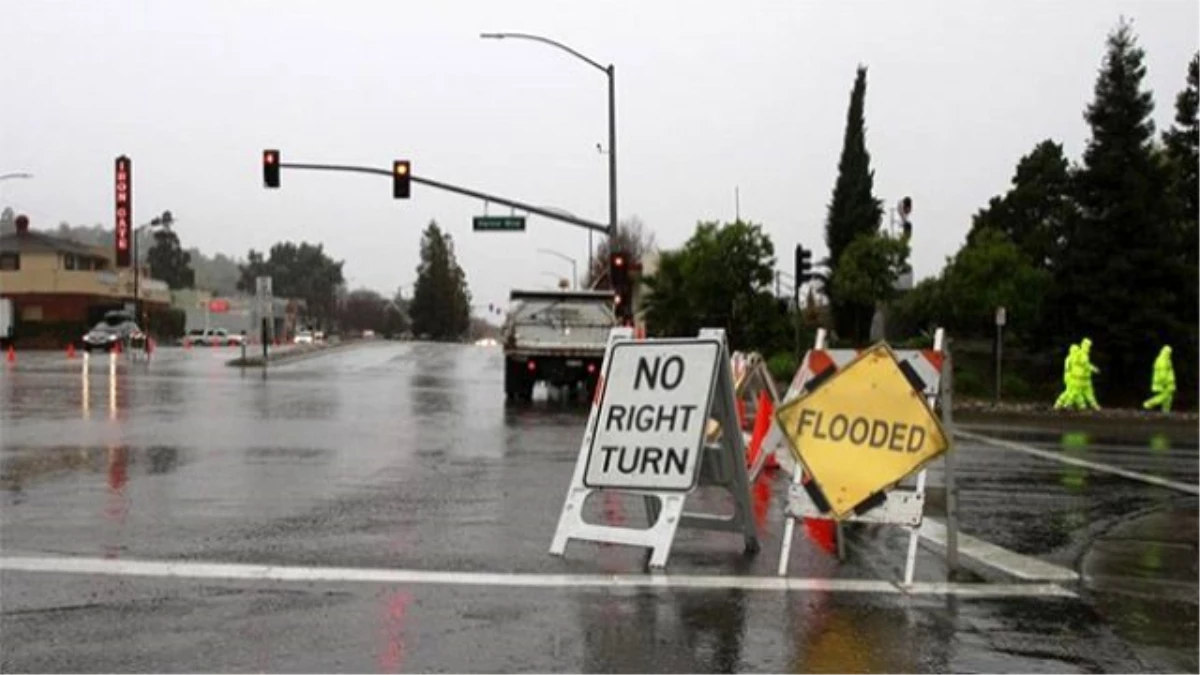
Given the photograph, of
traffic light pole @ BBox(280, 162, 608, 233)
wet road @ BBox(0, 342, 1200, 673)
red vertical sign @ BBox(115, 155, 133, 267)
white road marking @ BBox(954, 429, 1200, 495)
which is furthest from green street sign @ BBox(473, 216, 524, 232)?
red vertical sign @ BBox(115, 155, 133, 267)

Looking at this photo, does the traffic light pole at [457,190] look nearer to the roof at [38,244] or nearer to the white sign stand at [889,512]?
the white sign stand at [889,512]

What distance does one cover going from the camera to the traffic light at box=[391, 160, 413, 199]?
32.0 m

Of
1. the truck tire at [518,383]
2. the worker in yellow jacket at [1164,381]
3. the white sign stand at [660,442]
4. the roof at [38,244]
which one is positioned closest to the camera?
the white sign stand at [660,442]

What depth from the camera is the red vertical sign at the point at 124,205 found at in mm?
69562

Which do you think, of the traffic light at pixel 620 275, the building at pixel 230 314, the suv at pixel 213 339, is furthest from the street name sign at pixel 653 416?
the building at pixel 230 314

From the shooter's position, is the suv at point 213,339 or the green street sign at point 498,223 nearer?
the green street sign at point 498,223

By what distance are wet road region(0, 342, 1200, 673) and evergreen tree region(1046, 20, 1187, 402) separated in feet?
50.8

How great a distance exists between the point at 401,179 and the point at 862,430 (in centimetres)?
2587

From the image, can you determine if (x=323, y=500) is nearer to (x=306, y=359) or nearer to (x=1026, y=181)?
(x=306, y=359)

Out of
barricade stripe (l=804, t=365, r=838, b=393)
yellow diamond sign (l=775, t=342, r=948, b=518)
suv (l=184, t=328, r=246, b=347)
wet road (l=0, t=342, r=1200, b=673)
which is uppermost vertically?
barricade stripe (l=804, t=365, r=838, b=393)

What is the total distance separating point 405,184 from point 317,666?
2759cm

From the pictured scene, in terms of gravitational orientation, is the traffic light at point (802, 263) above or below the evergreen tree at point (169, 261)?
below

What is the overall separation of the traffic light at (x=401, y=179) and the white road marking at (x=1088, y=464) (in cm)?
1815

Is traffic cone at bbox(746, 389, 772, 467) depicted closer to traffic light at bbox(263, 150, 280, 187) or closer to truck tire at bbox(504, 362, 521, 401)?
truck tire at bbox(504, 362, 521, 401)
